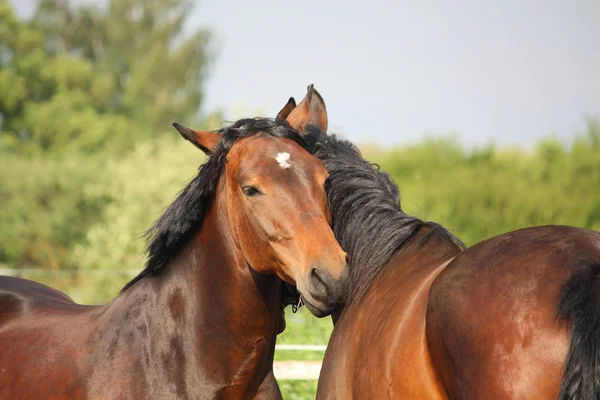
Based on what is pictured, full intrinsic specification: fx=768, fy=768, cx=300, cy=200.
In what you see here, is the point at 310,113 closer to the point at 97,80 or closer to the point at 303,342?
the point at 303,342

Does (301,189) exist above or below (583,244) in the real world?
above

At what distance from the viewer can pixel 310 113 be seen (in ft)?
12.8

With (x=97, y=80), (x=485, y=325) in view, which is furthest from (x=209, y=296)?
(x=97, y=80)

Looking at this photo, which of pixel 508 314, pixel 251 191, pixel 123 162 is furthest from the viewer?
pixel 123 162

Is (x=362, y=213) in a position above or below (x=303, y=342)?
above

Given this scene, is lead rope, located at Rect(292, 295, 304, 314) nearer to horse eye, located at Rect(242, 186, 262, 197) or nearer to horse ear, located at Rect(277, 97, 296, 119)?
horse eye, located at Rect(242, 186, 262, 197)

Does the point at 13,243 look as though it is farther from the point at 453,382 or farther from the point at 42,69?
the point at 453,382

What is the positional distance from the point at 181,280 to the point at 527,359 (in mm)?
1592

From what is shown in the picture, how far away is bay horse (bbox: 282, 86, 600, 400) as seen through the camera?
7.86ft

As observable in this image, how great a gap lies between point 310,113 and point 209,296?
3.71 feet

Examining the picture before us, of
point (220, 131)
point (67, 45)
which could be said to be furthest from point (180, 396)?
point (67, 45)

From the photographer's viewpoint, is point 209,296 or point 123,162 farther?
point 123,162

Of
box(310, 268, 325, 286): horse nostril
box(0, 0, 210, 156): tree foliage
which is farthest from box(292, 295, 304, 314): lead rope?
box(0, 0, 210, 156): tree foliage

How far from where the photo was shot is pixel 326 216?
10.5ft
